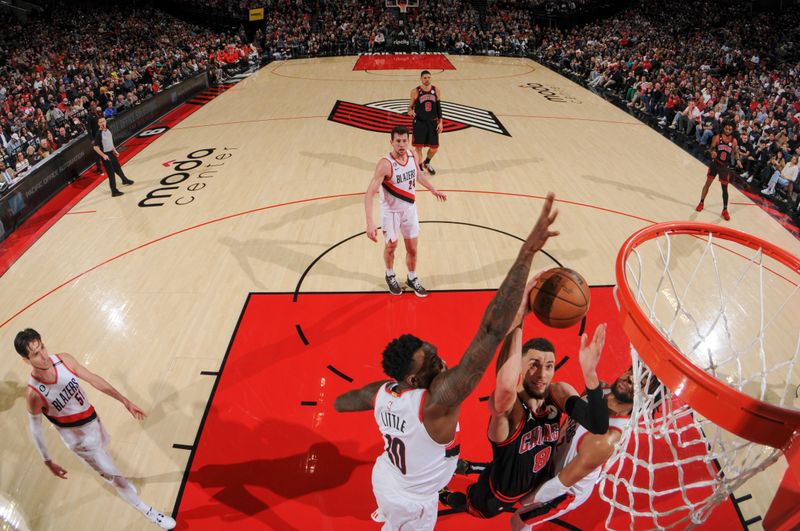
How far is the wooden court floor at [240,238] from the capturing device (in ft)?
13.8

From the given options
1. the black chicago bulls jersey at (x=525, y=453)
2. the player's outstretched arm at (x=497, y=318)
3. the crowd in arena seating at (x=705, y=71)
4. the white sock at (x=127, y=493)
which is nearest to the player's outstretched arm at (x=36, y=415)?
the white sock at (x=127, y=493)

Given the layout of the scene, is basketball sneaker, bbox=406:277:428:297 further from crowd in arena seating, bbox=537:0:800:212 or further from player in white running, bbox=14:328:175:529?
crowd in arena seating, bbox=537:0:800:212

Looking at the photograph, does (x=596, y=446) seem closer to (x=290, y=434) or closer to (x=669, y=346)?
(x=669, y=346)

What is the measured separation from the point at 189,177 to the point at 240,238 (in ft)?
10.2

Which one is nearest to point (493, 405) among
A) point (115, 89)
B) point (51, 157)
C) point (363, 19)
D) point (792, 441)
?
point (792, 441)

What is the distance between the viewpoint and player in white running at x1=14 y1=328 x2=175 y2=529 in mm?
3074

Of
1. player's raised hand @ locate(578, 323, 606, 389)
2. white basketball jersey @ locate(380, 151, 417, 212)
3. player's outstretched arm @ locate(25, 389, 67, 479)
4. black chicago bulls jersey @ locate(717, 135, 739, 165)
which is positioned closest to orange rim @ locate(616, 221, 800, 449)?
player's raised hand @ locate(578, 323, 606, 389)

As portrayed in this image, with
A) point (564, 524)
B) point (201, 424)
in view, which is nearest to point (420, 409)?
point (564, 524)

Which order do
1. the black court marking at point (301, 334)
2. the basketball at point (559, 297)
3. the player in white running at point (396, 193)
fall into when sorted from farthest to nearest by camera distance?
the black court marking at point (301, 334) < the player in white running at point (396, 193) < the basketball at point (559, 297)

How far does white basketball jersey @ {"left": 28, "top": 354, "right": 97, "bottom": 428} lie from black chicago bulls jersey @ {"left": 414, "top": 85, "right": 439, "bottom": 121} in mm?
6827

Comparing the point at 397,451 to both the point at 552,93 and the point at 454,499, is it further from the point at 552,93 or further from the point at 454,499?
the point at 552,93

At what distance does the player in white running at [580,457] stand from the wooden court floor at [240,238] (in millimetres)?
1605

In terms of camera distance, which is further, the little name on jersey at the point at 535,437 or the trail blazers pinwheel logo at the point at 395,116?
the trail blazers pinwheel logo at the point at 395,116

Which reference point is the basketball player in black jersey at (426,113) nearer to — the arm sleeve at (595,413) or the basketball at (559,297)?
the basketball at (559,297)
